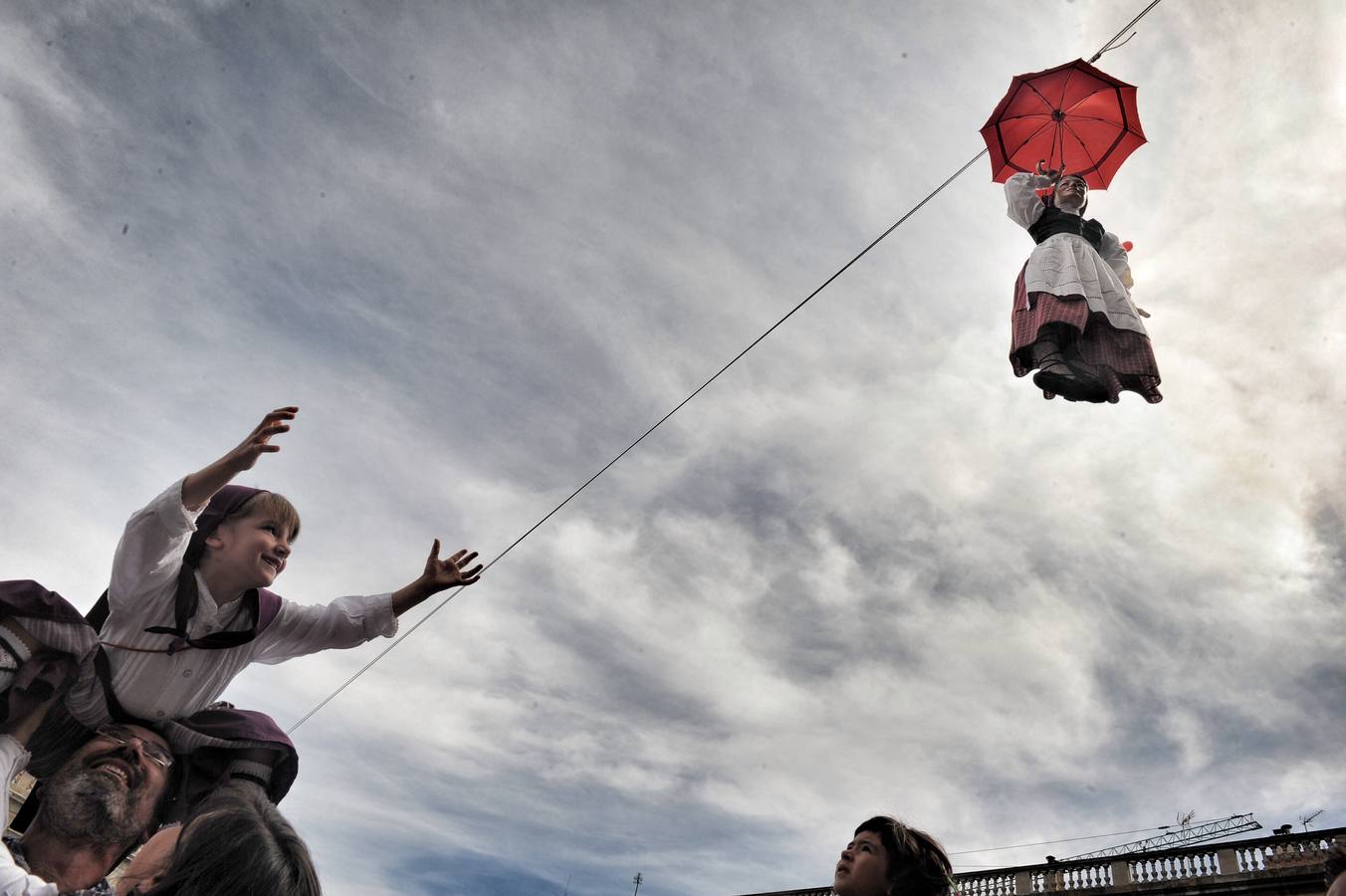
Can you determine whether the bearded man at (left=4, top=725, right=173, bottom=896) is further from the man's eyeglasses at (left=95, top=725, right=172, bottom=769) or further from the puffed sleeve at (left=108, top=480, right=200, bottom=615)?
the puffed sleeve at (left=108, top=480, right=200, bottom=615)

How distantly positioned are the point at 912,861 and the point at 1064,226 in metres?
4.35

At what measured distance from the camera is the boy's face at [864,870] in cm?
341

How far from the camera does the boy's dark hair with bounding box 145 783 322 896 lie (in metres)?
1.40

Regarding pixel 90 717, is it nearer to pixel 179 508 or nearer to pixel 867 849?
pixel 179 508

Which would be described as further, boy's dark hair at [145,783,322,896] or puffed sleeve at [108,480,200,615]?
puffed sleeve at [108,480,200,615]

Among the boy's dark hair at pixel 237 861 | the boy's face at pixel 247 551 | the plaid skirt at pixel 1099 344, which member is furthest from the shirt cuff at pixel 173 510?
the plaid skirt at pixel 1099 344

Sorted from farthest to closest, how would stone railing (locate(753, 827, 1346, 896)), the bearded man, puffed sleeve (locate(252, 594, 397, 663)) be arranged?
stone railing (locate(753, 827, 1346, 896))
puffed sleeve (locate(252, 594, 397, 663))
the bearded man

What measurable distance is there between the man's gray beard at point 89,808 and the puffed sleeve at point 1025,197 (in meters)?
6.03

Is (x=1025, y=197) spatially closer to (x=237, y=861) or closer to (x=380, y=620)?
(x=380, y=620)

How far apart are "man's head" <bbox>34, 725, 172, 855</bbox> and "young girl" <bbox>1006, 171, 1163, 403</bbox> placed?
16.2ft

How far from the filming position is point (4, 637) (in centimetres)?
250

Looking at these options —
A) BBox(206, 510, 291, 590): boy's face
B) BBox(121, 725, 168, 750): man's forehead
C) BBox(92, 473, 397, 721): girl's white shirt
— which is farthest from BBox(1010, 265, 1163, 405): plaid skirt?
BBox(121, 725, 168, 750): man's forehead

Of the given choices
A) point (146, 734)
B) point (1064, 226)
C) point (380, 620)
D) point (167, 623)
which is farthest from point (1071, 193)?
point (146, 734)

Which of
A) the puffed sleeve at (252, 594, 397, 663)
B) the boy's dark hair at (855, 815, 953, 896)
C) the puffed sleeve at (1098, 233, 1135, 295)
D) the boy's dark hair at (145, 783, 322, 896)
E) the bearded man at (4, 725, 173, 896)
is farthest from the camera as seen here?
the puffed sleeve at (1098, 233, 1135, 295)
